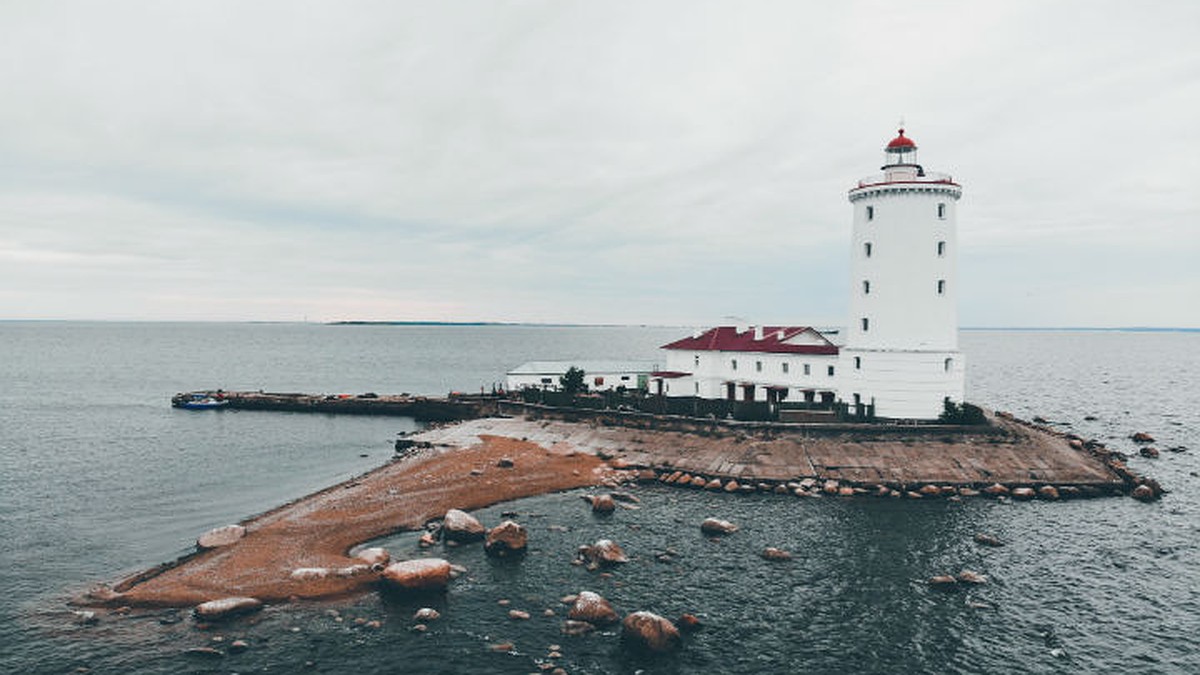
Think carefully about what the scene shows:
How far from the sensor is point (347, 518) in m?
35.9

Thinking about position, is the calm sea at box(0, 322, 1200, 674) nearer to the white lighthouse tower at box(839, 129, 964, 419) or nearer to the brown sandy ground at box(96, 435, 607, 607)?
the brown sandy ground at box(96, 435, 607, 607)

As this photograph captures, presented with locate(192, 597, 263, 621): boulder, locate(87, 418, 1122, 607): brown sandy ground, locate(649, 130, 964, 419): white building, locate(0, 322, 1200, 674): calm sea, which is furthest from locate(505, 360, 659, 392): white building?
locate(192, 597, 263, 621): boulder

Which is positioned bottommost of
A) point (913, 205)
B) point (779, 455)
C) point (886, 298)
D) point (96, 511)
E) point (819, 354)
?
point (96, 511)

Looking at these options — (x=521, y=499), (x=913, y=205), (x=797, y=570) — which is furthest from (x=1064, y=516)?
(x=521, y=499)

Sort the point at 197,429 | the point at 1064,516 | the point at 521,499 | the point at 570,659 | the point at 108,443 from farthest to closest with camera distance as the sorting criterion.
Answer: the point at 197,429 → the point at 108,443 → the point at 521,499 → the point at 1064,516 → the point at 570,659

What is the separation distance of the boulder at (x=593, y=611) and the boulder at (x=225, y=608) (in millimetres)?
11671

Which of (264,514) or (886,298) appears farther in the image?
(886,298)

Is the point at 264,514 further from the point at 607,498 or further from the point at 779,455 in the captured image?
the point at 779,455

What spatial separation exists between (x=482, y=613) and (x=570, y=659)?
15.5 feet

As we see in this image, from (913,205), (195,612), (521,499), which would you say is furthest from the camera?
(913,205)

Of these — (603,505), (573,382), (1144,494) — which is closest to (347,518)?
(603,505)

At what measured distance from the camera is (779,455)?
4653cm

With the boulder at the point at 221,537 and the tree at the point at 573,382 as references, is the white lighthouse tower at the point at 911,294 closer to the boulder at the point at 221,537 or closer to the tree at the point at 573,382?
the tree at the point at 573,382

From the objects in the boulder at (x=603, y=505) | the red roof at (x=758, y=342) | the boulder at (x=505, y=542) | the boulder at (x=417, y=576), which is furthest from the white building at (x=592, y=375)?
the boulder at (x=417, y=576)
